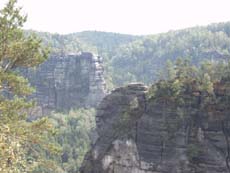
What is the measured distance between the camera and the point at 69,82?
16038cm

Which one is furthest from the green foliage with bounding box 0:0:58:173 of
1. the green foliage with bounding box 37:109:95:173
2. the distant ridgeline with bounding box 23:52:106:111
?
the distant ridgeline with bounding box 23:52:106:111

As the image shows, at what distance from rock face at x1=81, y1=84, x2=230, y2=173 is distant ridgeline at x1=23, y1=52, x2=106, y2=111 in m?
95.9

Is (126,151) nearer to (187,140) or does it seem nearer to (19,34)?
(187,140)

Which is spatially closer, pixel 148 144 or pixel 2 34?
pixel 2 34

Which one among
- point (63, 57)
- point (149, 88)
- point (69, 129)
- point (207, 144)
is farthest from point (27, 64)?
point (63, 57)

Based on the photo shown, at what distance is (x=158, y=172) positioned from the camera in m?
49.9

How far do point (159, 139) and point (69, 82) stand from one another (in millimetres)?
111325

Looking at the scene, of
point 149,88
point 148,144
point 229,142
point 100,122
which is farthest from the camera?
point 100,122

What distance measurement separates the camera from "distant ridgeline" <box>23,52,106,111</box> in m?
155

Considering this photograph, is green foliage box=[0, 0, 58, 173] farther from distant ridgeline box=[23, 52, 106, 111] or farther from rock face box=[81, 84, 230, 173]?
distant ridgeline box=[23, 52, 106, 111]

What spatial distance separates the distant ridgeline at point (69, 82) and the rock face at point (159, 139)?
314 ft

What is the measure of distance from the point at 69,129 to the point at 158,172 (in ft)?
272

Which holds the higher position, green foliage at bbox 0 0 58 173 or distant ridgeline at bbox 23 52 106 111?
green foliage at bbox 0 0 58 173

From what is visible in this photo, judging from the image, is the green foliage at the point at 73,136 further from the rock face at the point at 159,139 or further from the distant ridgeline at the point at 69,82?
the rock face at the point at 159,139
